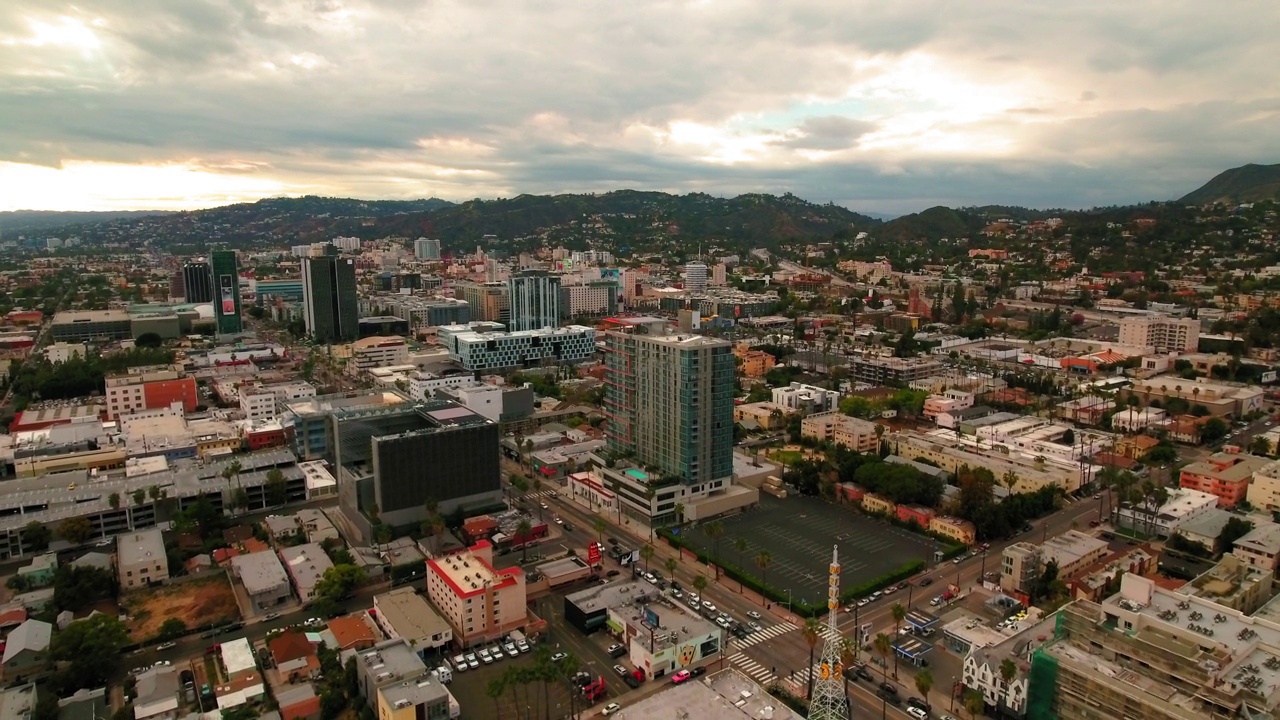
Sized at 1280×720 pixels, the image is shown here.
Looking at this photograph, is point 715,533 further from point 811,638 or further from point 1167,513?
point 1167,513

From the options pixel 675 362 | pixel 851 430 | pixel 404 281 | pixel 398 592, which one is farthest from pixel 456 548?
pixel 404 281

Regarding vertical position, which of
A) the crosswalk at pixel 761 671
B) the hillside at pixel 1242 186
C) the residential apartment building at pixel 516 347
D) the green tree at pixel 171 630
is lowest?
the crosswalk at pixel 761 671

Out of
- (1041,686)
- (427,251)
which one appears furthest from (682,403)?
(427,251)

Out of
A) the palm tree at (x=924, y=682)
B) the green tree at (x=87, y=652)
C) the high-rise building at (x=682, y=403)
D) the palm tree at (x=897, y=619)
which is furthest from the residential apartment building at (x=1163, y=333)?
the green tree at (x=87, y=652)

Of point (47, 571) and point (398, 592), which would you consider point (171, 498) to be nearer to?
point (47, 571)

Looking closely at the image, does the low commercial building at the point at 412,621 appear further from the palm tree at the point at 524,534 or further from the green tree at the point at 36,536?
the green tree at the point at 36,536

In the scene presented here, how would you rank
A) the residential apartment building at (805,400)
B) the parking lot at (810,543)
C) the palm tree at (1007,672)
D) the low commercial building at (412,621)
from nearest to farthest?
1. the palm tree at (1007,672)
2. the low commercial building at (412,621)
3. the parking lot at (810,543)
4. the residential apartment building at (805,400)
